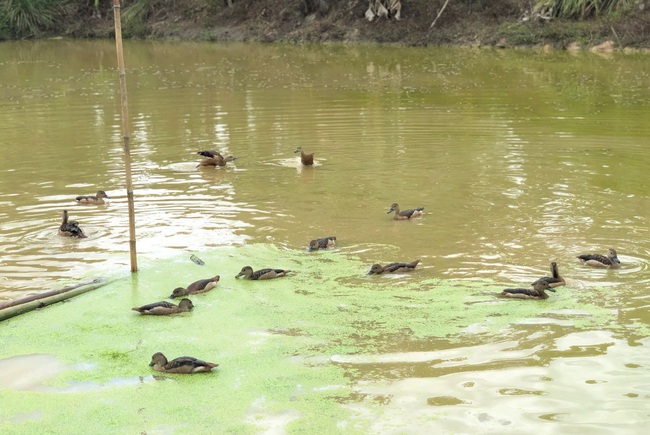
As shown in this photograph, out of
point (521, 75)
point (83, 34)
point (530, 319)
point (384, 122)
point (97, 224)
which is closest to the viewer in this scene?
point (530, 319)

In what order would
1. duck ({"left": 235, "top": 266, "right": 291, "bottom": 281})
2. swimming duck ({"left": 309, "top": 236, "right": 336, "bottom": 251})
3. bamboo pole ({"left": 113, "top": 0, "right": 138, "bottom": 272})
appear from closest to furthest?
bamboo pole ({"left": 113, "top": 0, "right": 138, "bottom": 272})
duck ({"left": 235, "top": 266, "right": 291, "bottom": 281})
swimming duck ({"left": 309, "top": 236, "right": 336, "bottom": 251})

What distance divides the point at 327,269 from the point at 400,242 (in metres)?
1.31

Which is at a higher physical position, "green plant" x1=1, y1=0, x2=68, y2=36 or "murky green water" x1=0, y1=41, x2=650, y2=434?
"green plant" x1=1, y1=0, x2=68, y2=36

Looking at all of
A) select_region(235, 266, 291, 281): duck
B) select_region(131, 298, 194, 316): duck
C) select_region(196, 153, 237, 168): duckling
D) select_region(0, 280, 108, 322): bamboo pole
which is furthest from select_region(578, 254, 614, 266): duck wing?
select_region(196, 153, 237, 168): duckling

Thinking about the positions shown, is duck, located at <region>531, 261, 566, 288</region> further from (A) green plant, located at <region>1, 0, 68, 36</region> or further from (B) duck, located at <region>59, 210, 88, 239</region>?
(A) green plant, located at <region>1, 0, 68, 36</region>

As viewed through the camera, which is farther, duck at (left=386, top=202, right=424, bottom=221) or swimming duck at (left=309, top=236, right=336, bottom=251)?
duck at (left=386, top=202, right=424, bottom=221)

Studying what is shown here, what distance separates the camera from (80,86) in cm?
2584

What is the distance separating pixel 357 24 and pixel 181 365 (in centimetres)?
3278

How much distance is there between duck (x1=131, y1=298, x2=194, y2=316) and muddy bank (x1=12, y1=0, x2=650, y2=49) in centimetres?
2559

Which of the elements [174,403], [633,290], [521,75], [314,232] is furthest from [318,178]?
[521,75]

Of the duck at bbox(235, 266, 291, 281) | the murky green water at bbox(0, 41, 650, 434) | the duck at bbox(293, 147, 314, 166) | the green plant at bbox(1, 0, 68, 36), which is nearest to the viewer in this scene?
the murky green water at bbox(0, 41, 650, 434)

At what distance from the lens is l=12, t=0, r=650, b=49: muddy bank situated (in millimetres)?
32531

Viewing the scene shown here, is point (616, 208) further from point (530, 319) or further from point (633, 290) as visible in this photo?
point (530, 319)

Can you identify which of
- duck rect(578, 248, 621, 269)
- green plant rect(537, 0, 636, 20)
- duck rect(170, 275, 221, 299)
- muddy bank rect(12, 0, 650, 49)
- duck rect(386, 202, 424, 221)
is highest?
green plant rect(537, 0, 636, 20)
